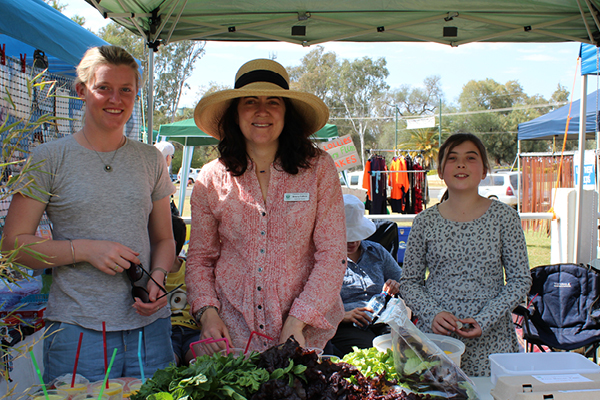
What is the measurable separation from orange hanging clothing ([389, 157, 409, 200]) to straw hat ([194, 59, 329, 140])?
1013 cm

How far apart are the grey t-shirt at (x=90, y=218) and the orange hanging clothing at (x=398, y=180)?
35.0ft

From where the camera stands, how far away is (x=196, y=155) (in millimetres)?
37500

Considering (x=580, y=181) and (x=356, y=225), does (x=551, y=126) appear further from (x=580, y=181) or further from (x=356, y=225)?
(x=356, y=225)

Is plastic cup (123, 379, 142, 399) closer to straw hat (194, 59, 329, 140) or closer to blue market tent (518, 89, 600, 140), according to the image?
straw hat (194, 59, 329, 140)

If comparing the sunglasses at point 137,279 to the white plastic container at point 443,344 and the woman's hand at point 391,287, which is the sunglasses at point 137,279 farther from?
the woman's hand at point 391,287

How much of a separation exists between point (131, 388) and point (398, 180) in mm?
11082

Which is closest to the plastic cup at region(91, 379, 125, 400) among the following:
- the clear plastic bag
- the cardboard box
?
the clear plastic bag

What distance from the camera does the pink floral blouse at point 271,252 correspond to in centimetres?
170

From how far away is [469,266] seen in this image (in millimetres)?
2107

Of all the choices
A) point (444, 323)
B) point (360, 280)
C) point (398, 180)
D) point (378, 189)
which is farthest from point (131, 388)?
point (398, 180)

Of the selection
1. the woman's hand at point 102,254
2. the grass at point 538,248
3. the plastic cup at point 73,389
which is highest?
the woman's hand at point 102,254

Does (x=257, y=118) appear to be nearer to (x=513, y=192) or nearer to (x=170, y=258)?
(x=170, y=258)

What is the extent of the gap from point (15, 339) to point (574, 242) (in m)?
4.23

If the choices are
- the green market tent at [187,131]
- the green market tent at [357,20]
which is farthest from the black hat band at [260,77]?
the green market tent at [187,131]
